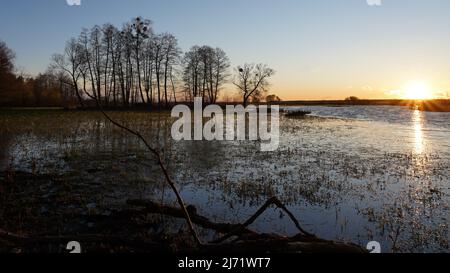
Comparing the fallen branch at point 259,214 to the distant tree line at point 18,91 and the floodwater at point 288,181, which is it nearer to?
the floodwater at point 288,181

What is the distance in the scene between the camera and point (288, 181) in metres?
10.3

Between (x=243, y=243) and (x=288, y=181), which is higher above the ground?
(x=243, y=243)

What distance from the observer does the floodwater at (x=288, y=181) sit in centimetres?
659

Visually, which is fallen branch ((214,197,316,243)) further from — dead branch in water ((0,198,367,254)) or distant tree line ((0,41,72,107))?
distant tree line ((0,41,72,107))

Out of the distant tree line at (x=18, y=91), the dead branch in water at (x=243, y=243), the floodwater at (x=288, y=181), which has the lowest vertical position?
the floodwater at (x=288, y=181)

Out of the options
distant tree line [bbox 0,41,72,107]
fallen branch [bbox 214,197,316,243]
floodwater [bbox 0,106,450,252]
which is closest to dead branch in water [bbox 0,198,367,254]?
fallen branch [bbox 214,197,316,243]

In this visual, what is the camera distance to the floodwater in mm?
6587

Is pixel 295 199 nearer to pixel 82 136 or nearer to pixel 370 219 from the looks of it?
pixel 370 219

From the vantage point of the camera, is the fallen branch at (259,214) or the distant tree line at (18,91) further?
the distant tree line at (18,91)

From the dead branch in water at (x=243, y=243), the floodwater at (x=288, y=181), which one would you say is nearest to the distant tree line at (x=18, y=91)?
the floodwater at (x=288, y=181)

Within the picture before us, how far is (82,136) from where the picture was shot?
20875 millimetres

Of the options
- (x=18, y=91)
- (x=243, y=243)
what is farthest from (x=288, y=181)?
(x=18, y=91)

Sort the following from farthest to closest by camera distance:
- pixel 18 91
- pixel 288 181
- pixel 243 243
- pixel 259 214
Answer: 1. pixel 18 91
2. pixel 288 181
3. pixel 259 214
4. pixel 243 243

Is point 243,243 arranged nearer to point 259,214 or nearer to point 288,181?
point 259,214
